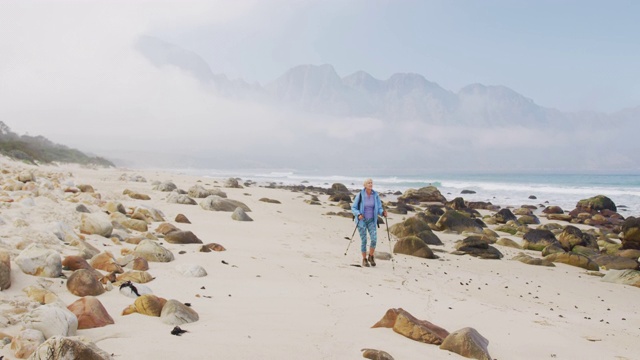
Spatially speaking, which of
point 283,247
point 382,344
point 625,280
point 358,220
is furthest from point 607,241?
point 382,344

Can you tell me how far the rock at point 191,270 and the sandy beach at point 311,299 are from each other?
0.08m

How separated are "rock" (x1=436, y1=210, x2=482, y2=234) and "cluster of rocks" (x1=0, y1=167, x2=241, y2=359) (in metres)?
11.2

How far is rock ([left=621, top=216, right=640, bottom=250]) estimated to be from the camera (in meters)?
15.5

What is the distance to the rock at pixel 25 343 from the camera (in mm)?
3043

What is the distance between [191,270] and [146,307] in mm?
2073

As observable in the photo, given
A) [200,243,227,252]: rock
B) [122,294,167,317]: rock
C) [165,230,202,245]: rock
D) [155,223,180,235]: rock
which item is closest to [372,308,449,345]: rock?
[122,294,167,317]: rock

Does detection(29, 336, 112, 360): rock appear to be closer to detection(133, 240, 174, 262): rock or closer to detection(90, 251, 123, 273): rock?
detection(90, 251, 123, 273): rock

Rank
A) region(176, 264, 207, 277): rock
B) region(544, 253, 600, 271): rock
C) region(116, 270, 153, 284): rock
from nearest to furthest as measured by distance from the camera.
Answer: region(116, 270, 153, 284): rock → region(176, 264, 207, 277): rock → region(544, 253, 600, 271): rock

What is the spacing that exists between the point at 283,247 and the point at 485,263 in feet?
17.2

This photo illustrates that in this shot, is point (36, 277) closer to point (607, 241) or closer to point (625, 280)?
point (625, 280)

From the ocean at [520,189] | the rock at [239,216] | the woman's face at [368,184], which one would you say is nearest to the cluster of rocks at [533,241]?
the woman's face at [368,184]

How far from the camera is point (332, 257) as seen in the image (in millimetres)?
10086

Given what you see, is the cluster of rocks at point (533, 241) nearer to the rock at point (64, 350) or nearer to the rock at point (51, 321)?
the rock at point (51, 321)

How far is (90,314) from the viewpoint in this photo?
154 inches
